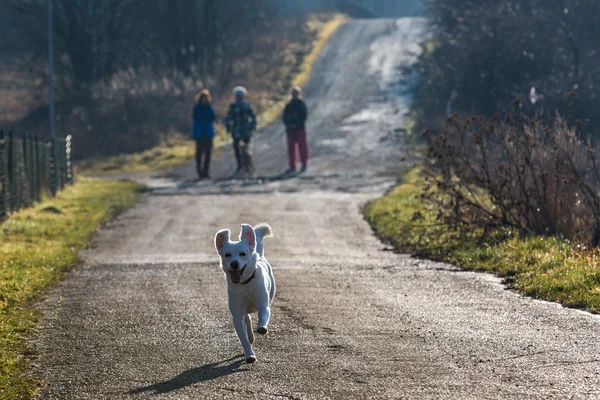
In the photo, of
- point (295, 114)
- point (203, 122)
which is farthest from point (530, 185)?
point (203, 122)

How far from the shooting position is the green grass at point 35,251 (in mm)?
8438

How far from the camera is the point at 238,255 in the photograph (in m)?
7.99

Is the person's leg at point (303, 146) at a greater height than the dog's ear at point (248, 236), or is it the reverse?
the dog's ear at point (248, 236)

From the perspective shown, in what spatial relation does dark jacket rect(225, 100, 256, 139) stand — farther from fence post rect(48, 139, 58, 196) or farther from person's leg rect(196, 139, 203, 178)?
fence post rect(48, 139, 58, 196)

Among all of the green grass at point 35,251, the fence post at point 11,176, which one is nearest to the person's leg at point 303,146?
the green grass at point 35,251

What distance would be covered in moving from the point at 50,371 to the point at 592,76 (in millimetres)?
28384

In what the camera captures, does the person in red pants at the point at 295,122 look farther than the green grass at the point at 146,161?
No

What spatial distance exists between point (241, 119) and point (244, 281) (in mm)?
20545

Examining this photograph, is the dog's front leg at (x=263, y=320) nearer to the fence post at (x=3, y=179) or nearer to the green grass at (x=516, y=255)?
the green grass at (x=516, y=255)

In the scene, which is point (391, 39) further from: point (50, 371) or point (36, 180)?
point (50, 371)

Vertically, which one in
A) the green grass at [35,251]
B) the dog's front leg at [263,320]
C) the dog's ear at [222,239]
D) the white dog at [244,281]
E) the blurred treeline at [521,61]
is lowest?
the green grass at [35,251]

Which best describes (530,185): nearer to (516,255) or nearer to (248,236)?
(516,255)

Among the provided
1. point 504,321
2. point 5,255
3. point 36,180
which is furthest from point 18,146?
point 504,321

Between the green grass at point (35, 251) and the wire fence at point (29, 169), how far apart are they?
32 cm
